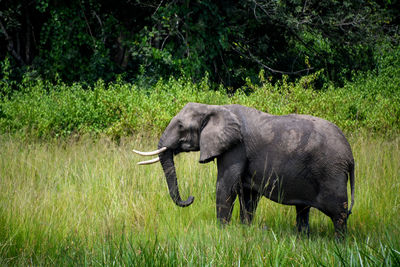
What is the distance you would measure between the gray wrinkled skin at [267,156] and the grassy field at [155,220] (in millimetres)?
296

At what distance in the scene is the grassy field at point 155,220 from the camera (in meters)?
3.37

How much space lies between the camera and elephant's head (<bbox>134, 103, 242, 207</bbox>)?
14.7ft

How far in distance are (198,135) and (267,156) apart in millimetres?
768

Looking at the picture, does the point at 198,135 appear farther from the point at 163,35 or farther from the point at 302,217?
the point at 163,35

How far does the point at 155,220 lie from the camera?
4785 millimetres

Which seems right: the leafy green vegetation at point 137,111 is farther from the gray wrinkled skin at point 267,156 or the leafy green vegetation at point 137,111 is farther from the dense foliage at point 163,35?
the gray wrinkled skin at point 267,156

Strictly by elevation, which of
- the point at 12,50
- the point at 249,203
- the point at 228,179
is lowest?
the point at 249,203

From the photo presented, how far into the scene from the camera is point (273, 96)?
938 cm

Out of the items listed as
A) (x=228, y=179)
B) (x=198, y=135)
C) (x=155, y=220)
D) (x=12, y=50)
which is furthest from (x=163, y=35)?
(x=228, y=179)

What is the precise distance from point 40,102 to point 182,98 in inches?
117

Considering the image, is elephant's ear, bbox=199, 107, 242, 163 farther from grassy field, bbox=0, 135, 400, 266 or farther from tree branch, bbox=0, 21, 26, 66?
tree branch, bbox=0, 21, 26, 66

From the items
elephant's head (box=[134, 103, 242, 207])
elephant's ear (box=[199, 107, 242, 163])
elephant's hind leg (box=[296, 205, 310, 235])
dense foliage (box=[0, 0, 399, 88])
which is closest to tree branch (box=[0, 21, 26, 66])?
dense foliage (box=[0, 0, 399, 88])

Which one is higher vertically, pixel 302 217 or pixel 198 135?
pixel 198 135

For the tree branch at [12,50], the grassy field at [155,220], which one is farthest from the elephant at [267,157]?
the tree branch at [12,50]
